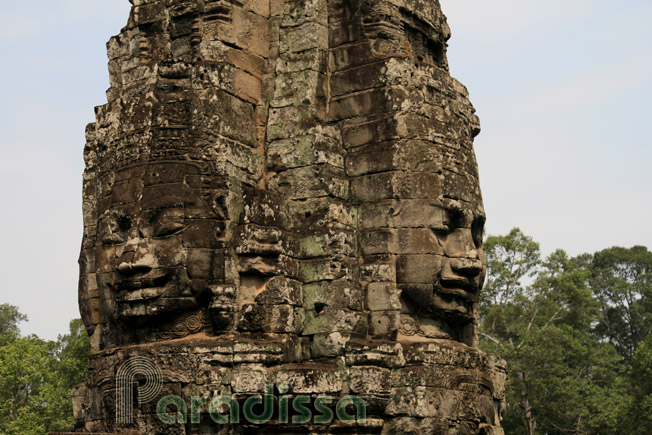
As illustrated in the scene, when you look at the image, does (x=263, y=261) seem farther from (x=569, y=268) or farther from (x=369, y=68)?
(x=569, y=268)

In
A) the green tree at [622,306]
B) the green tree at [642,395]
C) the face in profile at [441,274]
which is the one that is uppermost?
the green tree at [622,306]

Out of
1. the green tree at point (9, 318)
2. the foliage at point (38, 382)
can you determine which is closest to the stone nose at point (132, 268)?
the foliage at point (38, 382)

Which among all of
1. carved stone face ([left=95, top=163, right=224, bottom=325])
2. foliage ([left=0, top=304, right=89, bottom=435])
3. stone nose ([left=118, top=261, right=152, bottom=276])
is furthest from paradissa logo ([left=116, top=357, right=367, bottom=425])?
foliage ([left=0, top=304, right=89, bottom=435])

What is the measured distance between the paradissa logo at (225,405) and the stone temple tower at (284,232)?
21 mm

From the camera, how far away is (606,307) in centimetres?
4534

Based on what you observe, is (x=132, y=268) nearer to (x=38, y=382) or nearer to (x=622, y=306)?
(x=38, y=382)

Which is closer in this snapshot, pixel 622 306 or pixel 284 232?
pixel 284 232

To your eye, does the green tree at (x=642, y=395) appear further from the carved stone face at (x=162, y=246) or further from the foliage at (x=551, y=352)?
the carved stone face at (x=162, y=246)

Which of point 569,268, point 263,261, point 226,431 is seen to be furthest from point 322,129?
point 569,268

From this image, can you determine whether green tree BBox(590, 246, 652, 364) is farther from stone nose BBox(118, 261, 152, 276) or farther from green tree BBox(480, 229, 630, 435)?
stone nose BBox(118, 261, 152, 276)

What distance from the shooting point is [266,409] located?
9.62 meters

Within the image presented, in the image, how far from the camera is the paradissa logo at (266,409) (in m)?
9.44

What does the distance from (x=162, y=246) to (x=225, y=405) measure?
1.87m

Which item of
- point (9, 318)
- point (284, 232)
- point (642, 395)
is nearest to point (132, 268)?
point (284, 232)
